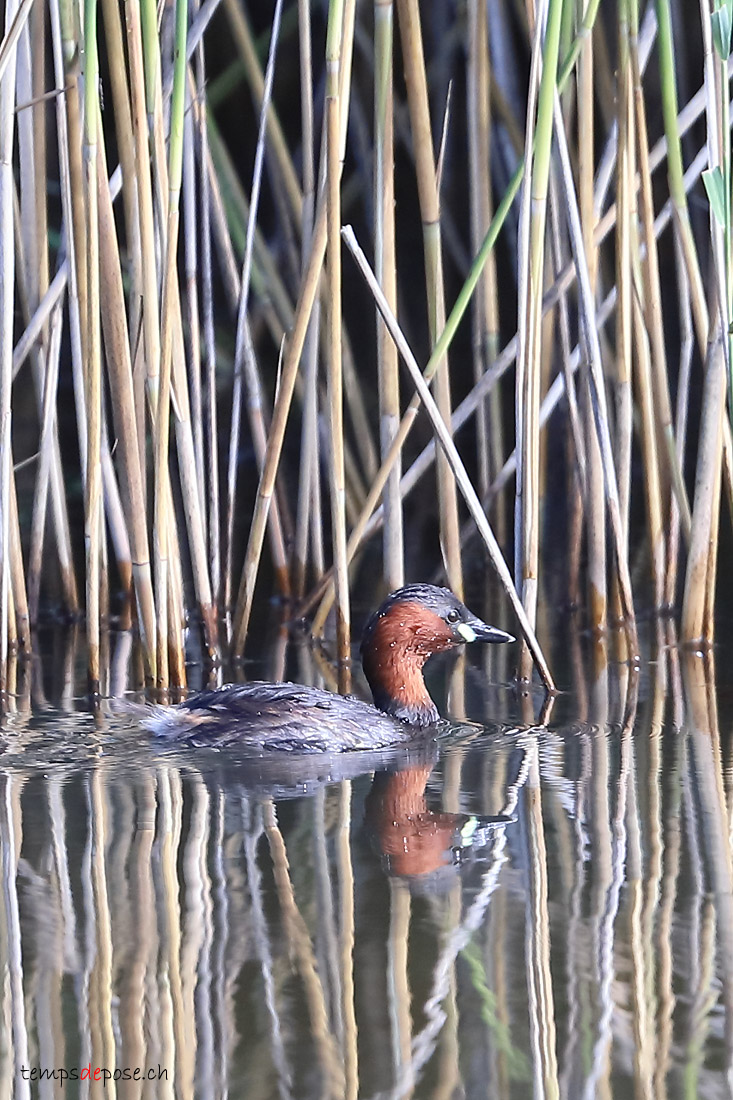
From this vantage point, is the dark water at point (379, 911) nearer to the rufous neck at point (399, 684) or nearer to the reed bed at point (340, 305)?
the rufous neck at point (399, 684)

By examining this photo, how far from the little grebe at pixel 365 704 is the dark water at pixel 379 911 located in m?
0.10

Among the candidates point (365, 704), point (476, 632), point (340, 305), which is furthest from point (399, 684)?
point (340, 305)

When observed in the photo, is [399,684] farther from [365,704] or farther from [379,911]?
[379,911]

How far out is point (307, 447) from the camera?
580 cm

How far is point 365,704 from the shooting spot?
4.96 meters

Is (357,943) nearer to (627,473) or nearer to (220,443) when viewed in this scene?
(627,473)

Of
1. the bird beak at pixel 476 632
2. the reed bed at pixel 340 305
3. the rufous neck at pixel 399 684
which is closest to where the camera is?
the reed bed at pixel 340 305

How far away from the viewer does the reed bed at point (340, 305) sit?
4.62 meters

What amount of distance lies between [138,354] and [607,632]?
1.80 meters

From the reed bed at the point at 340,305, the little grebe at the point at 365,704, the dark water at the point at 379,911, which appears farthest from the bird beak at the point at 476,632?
the dark water at the point at 379,911

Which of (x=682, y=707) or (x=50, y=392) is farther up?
(x=50, y=392)

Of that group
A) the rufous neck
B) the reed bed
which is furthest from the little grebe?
the reed bed

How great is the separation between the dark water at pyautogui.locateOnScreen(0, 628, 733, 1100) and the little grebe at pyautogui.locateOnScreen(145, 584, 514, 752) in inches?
4.0

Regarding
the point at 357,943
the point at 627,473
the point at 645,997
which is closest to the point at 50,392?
the point at 627,473
